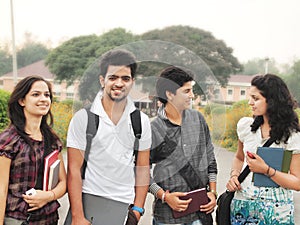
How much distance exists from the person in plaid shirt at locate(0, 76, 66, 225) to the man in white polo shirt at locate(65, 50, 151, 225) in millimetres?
137

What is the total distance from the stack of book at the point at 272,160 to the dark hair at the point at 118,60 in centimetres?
85

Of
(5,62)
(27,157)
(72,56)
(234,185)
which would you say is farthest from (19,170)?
(5,62)

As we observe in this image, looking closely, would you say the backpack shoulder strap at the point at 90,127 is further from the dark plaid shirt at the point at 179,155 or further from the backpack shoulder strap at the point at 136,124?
the dark plaid shirt at the point at 179,155

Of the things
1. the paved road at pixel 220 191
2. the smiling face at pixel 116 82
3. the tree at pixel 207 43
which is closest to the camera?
the smiling face at pixel 116 82

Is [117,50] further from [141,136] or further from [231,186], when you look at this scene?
[231,186]

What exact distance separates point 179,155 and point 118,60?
661 mm

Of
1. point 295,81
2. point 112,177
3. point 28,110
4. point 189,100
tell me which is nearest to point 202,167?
point 189,100

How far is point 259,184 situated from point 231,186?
18 centimetres

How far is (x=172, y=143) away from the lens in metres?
2.37

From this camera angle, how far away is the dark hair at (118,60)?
2.10 meters

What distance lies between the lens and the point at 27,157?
2109 millimetres

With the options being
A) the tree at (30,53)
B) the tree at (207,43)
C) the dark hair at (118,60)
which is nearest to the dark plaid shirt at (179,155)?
the dark hair at (118,60)

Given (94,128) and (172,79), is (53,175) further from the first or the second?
(172,79)

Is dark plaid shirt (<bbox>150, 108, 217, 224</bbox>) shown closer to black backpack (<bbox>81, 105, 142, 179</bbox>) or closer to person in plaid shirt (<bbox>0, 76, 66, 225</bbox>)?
black backpack (<bbox>81, 105, 142, 179</bbox>)
